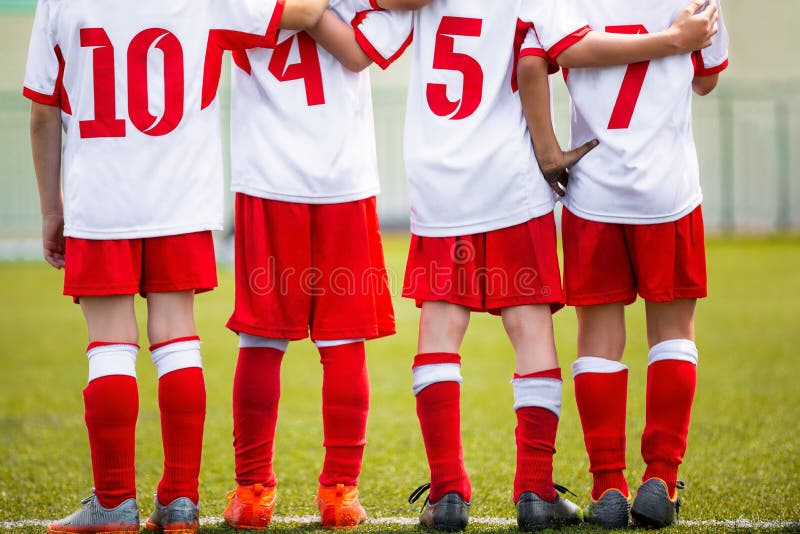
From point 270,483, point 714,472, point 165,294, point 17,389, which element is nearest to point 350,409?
point 270,483

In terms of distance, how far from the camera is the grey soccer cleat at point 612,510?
9.52 feet

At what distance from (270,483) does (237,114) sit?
1.12 meters

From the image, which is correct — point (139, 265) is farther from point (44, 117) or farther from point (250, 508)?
point (250, 508)

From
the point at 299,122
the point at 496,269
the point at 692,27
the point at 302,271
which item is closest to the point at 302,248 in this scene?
the point at 302,271

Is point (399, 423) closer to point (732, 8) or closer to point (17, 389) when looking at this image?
point (17, 389)

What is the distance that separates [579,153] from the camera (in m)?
2.96

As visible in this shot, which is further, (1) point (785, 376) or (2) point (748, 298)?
(2) point (748, 298)

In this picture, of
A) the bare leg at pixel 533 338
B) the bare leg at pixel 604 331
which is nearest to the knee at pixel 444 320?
the bare leg at pixel 533 338

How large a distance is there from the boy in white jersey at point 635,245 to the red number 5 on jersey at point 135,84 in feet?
3.61

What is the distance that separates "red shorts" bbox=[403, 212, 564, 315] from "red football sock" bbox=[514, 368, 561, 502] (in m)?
0.24

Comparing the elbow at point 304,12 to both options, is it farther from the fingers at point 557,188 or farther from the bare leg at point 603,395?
the bare leg at point 603,395

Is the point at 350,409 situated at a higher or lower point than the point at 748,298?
higher

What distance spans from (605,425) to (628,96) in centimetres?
95

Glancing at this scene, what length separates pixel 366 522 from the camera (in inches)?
122
